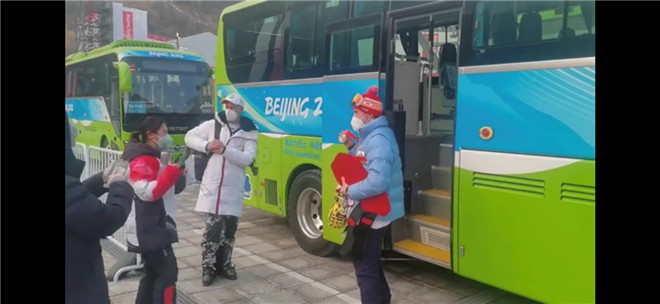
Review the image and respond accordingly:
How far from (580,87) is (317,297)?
276cm

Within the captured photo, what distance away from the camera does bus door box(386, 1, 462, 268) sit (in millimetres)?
4574

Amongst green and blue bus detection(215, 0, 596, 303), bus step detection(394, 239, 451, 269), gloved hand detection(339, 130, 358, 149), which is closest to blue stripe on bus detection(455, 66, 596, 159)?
green and blue bus detection(215, 0, 596, 303)

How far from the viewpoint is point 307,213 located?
6.00m

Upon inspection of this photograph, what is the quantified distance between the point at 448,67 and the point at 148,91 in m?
9.77

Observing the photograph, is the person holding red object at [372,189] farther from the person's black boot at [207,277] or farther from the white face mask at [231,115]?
the person's black boot at [207,277]

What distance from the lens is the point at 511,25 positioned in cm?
370

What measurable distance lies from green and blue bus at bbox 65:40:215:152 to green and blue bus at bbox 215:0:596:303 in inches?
263

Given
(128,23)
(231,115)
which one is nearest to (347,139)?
(231,115)

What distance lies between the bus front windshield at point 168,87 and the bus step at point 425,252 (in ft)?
31.8

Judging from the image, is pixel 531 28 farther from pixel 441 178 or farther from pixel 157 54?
pixel 157 54

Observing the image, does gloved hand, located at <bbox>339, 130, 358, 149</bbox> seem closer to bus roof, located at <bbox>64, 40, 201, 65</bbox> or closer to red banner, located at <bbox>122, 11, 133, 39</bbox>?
bus roof, located at <bbox>64, 40, 201, 65</bbox>

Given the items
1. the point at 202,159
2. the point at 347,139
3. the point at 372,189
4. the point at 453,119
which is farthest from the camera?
the point at 453,119

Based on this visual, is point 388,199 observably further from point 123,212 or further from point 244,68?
point 244,68
